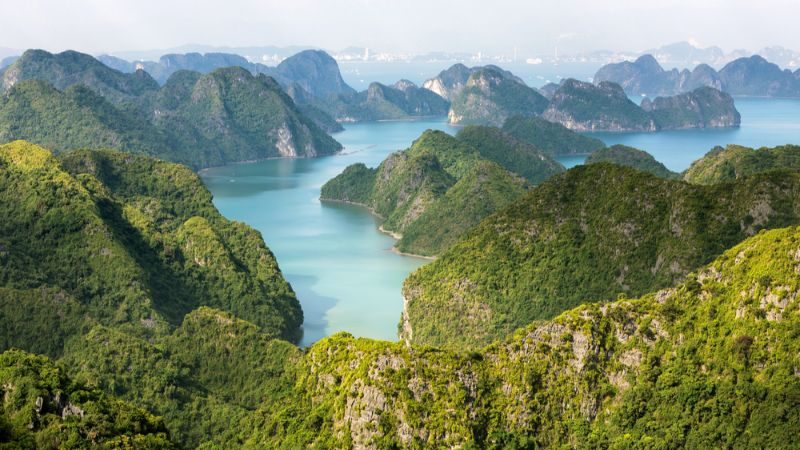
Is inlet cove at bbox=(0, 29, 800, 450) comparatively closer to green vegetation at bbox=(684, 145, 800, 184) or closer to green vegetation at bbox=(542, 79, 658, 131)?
green vegetation at bbox=(684, 145, 800, 184)

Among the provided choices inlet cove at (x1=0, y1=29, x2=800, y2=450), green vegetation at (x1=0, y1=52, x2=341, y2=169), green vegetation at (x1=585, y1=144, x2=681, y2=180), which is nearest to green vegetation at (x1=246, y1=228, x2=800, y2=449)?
inlet cove at (x1=0, y1=29, x2=800, y2=450)

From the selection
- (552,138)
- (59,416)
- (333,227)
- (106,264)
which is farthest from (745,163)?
(552,138)

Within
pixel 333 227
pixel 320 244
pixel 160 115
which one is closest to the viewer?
pixel 320 244

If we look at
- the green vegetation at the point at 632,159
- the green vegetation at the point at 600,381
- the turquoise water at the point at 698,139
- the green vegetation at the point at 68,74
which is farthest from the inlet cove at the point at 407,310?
the green vegetation at the point at 68,74

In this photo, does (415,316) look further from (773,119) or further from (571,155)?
(773,119)

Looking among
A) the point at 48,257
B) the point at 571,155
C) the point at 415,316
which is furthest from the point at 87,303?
the point at 571,155

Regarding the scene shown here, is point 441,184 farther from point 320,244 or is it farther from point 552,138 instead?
point 552,138
